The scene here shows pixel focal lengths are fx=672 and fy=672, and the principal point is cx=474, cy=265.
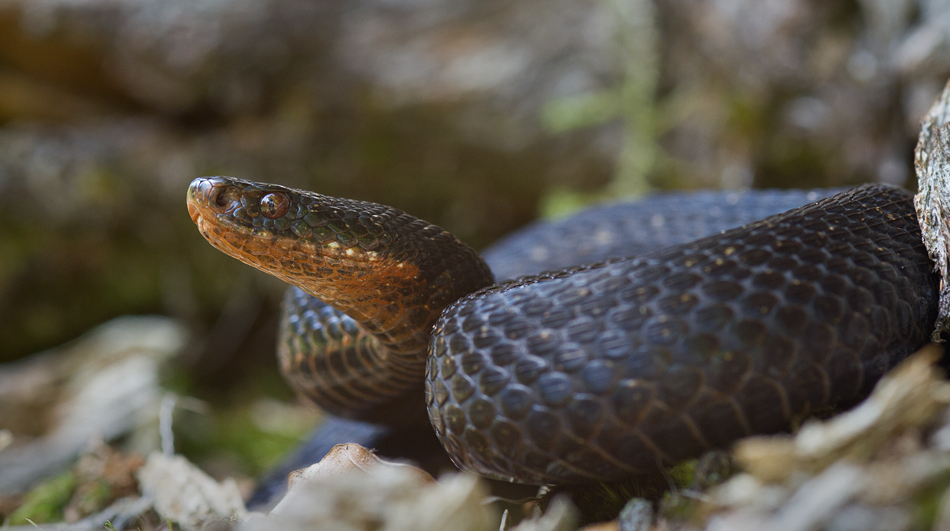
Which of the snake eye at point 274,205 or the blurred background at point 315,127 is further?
the blurred background at point 315,127

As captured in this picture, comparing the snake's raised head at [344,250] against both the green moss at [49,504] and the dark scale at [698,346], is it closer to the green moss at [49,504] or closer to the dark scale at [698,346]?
the dark scale at [698,346]

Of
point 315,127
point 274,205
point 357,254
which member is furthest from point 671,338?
point 315,127

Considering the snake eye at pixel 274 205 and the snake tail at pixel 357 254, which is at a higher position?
the snake eye at pixel 274 205

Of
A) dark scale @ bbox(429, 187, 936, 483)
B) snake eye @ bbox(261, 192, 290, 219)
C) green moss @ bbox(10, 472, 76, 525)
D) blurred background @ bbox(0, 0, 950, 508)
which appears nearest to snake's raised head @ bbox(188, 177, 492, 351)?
snake eye @ bbox(261, 192, 290, 219)

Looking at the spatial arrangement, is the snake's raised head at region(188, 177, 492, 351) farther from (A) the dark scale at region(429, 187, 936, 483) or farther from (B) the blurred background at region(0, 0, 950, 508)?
(B) the blurred background at region(0, 0, 950, 508)

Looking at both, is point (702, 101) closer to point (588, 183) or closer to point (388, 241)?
point (588, 183)

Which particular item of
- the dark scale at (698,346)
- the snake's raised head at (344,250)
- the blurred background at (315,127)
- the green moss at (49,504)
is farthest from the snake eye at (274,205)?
the blurred background at (315,127)
